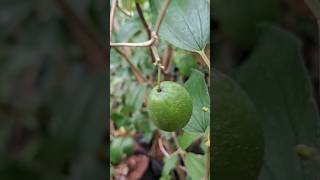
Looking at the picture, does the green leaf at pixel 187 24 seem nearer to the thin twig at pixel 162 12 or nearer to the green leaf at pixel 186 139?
the thin twig at pixel 162 12

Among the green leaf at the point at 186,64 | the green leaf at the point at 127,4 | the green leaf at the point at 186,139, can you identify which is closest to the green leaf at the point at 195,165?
the green leaf at the point at 186,139

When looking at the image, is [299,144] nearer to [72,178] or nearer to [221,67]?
[221,67]

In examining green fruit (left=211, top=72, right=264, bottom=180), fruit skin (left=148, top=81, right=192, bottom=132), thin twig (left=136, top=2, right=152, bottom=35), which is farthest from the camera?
thin twig (left=136, top=2, right=152, bottom=35)

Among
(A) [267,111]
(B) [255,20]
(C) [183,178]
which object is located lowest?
(C) [183,178]

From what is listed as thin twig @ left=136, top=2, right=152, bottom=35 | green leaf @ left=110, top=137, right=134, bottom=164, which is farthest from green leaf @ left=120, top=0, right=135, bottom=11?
green leaf @ left=110, top=137, right=134, bottom=164

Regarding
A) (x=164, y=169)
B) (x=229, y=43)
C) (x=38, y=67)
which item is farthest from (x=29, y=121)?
(x=164, y=169)

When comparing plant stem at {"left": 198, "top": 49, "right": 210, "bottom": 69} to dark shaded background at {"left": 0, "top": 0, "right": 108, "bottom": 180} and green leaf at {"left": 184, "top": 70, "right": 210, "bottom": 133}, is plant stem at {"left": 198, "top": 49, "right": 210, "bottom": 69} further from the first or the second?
dark shaded background at {"left": 0, "top": 0, "right": 108, "bottom": 180}
